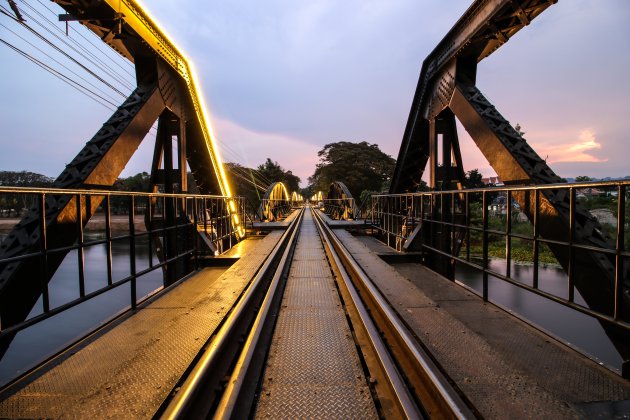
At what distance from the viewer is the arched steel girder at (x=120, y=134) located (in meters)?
A: 3.72

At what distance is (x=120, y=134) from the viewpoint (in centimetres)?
576

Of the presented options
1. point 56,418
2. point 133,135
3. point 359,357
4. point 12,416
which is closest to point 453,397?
point 359,357

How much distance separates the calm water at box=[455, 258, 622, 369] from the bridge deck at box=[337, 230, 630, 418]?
11.9 m

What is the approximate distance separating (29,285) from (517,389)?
189 inches

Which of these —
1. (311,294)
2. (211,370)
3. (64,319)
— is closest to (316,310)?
(311,294)

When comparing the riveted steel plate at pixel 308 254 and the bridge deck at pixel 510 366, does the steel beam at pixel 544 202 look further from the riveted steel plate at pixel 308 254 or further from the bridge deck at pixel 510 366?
the riveted steel plate at pixel 308 254

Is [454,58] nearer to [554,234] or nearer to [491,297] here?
[554,234]

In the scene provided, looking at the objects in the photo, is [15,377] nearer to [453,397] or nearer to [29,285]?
[29,285]

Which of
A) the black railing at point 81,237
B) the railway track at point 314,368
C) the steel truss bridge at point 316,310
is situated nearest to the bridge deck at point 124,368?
the steel truss bridge at point 316,310

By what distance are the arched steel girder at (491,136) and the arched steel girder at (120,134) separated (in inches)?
215

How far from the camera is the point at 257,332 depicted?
313 cm

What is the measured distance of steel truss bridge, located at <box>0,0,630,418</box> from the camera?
220 centimetres

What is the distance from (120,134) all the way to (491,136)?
6418mm

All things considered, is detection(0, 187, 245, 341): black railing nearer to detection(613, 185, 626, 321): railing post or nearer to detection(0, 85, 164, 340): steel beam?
detection(0, 85, 164, 340): steel beam
